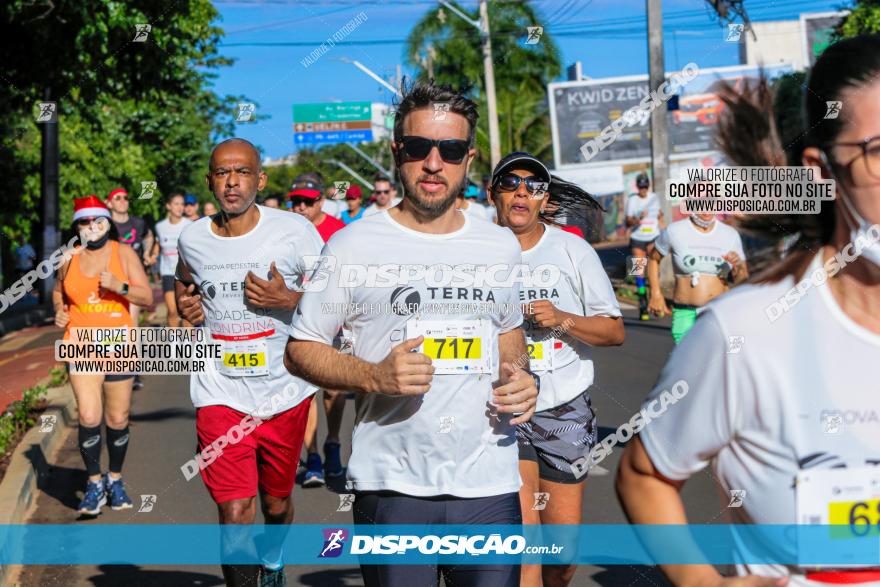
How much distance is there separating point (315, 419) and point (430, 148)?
5.37 metres

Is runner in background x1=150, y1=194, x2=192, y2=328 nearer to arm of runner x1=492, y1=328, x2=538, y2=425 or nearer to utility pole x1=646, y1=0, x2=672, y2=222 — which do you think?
utility pole x1=646, y1=0, x2=672, y2=222

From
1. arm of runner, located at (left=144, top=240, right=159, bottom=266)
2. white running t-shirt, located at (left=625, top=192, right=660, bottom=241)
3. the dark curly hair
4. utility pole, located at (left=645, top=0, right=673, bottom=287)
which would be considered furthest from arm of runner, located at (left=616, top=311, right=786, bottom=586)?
utility pole, located at (left=645, top=0, right=673, bottom=287)

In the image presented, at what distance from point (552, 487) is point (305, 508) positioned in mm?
2913

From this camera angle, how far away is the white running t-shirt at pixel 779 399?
2.01 metres

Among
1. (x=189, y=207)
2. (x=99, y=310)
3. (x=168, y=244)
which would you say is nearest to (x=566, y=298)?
(x=99, y=310)

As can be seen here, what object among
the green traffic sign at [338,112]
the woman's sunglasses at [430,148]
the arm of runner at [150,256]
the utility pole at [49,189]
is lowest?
the woman's sunglasses at [430,148]

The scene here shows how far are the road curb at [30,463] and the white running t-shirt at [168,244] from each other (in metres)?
2.76

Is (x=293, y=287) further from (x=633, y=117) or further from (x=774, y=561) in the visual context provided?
(x=633, y=117)

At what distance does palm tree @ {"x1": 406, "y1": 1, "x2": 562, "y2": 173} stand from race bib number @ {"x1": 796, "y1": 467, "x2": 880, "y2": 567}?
30.8m

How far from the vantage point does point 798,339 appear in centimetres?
203

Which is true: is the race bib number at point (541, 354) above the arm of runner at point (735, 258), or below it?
below

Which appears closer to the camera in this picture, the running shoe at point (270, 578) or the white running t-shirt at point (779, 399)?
the white running t-shirt at point (779, 399)

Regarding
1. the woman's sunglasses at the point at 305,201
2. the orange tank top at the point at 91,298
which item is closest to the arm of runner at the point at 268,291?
the orange tank top at the point at 91,298

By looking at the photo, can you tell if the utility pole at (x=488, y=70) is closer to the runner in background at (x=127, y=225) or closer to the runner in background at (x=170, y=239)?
the runner in background at (x=170, y=239)
